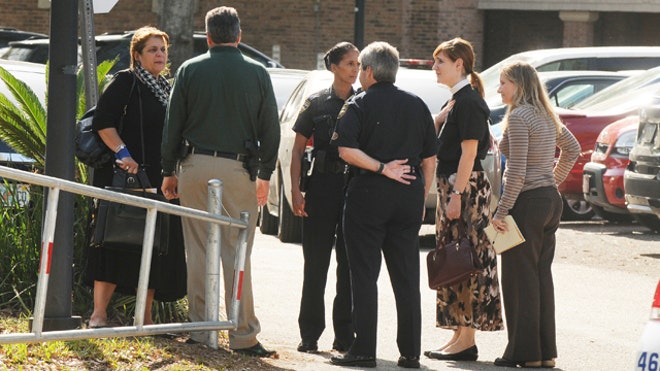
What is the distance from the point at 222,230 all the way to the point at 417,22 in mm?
25523

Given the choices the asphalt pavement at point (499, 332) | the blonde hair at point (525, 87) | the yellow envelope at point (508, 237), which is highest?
the blonde hair at point (525, 87)

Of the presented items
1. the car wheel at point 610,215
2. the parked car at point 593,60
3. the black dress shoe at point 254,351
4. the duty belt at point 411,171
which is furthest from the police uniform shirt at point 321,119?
the parked car at point 593,60

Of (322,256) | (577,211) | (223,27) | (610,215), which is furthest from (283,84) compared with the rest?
(223,27)

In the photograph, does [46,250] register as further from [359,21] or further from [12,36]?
[359,21]

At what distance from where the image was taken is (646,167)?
543 inches

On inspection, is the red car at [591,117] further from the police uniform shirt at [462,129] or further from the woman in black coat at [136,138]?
the woman in black coat at [136,138]

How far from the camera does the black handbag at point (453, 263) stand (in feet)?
27.0

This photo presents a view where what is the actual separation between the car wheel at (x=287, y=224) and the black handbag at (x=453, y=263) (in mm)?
5703

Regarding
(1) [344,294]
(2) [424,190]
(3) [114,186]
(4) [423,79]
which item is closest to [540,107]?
(2) [424,190]

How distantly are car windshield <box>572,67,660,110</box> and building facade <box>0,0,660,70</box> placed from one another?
48.8ft

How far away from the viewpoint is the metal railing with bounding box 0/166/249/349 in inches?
245

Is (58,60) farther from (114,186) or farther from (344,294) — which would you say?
(344,294)

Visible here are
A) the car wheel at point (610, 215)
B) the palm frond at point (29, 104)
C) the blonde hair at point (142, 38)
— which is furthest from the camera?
the car wheel at point (610, 215)

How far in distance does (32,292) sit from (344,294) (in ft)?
6.06
